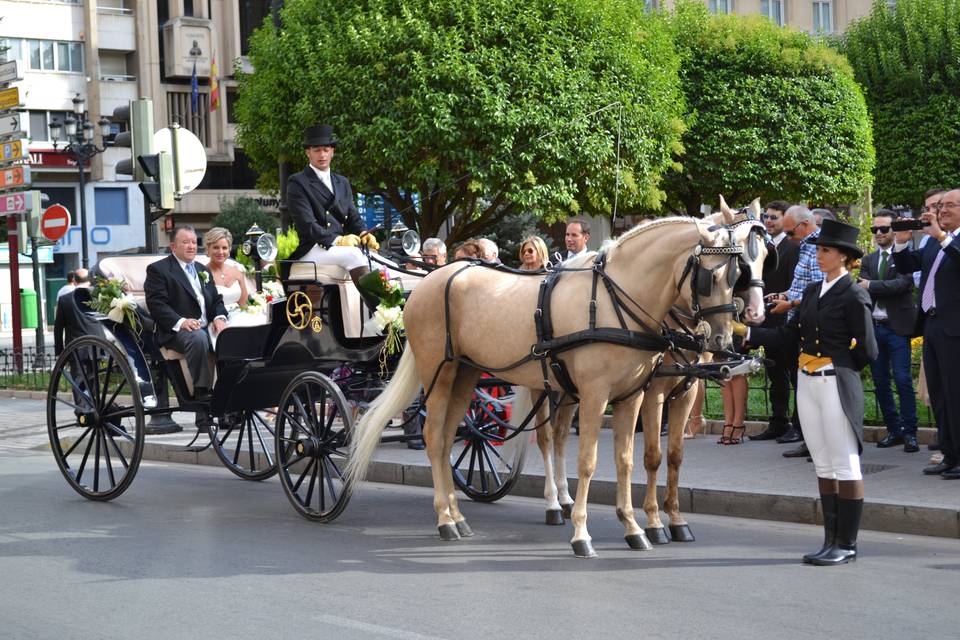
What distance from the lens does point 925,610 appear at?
5.87 meters

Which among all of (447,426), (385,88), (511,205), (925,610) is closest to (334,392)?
(447,426)

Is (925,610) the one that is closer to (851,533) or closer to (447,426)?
(851,533)

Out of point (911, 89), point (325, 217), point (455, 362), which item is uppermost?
point (911, 89)

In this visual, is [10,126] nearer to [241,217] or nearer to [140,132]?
[140,132]

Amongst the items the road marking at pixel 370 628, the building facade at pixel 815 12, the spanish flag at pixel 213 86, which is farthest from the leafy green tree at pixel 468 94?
the building facade at pixel 815 12

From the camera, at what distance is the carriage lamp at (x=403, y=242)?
9359mm

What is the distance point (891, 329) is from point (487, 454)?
141 inches

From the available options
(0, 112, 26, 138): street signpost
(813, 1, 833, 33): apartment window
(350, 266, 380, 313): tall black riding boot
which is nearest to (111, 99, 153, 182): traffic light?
(350, 266, 380, 313): tall black riding boot

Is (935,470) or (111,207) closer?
(935,470)

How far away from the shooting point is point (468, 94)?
23.2 m

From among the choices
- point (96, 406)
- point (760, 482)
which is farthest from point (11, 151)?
point (760, 482)

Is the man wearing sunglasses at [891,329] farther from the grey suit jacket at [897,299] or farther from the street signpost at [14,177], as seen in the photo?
the street signpost at [14,177]

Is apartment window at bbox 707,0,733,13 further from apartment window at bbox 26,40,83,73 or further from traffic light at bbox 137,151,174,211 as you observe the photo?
traffic light at bbox 137,151,174,211

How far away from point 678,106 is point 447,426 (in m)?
21.4
